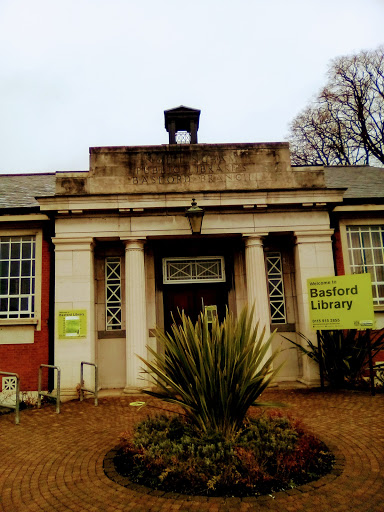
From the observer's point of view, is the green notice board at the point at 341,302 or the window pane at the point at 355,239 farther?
the window pane at the point at 355,239

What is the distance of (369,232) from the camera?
33.3ft

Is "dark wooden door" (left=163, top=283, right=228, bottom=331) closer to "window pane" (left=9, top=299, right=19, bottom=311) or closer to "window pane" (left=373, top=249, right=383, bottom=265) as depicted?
"window pane" (left=9, top=299, right=19, bottom=311)

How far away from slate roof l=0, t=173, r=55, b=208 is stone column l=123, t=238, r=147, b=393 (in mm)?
2815

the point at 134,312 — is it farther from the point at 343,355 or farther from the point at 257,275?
the point at 343,355

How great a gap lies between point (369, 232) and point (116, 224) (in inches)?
259

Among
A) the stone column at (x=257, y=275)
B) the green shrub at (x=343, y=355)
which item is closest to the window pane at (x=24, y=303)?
the stone column at (x=257, y=275)

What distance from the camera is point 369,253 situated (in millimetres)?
10094

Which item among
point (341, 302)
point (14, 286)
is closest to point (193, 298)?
point (341, 302)

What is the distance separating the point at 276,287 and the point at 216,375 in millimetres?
5910

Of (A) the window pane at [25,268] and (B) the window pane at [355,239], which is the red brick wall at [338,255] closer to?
(B) the window pane at [355,239]

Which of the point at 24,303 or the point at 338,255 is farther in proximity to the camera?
the point at 338,255

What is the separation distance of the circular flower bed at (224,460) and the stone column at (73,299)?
13.9ft

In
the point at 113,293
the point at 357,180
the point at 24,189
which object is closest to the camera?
the point at 113,293

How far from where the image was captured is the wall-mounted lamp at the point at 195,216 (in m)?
8.30
